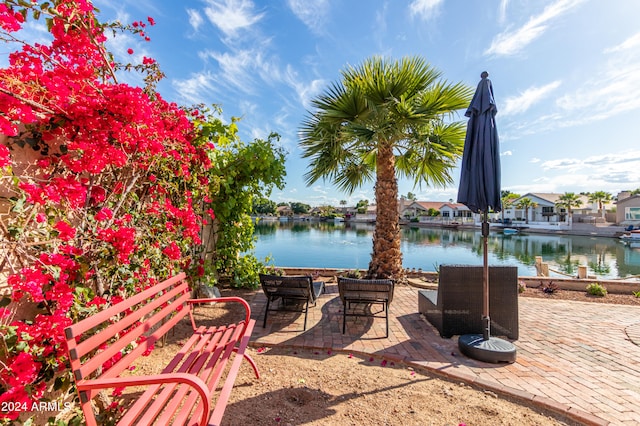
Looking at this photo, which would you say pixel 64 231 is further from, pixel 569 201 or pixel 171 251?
pixel 569 201

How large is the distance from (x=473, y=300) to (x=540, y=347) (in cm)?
91

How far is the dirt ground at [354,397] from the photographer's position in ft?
7.10

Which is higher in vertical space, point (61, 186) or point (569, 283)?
point (61, 186)

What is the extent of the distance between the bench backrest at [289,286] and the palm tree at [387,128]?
116 inches

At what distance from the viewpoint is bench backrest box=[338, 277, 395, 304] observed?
3814 millimetres

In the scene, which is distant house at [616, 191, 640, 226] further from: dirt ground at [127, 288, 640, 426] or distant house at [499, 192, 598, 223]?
dirt ground at [127, 288, 640, 426]

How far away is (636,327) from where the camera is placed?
4238 millimetres

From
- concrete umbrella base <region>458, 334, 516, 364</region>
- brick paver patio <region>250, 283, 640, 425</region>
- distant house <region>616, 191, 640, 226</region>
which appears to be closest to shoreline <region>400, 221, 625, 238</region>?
distant house <region>616, 191, 640, 226</region>

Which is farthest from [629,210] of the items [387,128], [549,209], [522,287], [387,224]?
[387,128]

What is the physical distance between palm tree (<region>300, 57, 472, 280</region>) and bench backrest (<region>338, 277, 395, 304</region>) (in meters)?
2.72

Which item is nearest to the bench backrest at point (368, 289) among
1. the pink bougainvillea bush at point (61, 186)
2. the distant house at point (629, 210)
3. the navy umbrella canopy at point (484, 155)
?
the navy umbrella canopy at point (484, 155)

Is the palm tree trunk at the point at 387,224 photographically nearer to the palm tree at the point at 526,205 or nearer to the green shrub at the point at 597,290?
the green shrub at the point at 597,290

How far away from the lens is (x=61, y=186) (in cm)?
191

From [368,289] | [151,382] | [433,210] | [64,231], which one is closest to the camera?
[151,382]
